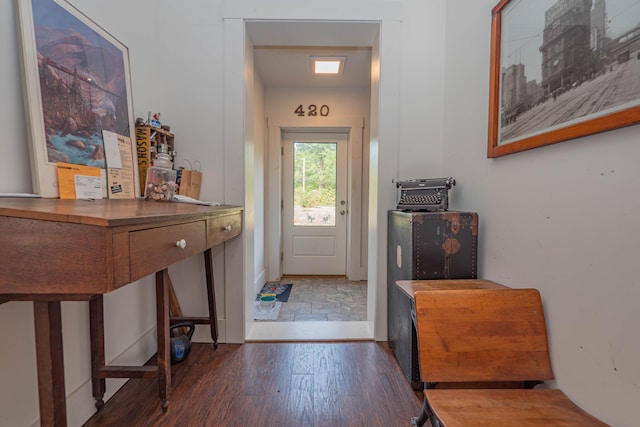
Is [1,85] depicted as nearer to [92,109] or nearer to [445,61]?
[92,109]

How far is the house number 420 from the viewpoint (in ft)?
11.5

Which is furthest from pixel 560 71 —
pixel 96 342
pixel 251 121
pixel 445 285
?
pixel 96 342

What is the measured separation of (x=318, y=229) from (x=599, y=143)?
3.12 m

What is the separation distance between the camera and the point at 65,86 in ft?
3.72

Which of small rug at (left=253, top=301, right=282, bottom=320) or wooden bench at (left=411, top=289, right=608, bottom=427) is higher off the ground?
wooden bench at (left=411, top=289, right=608, bottom=427)

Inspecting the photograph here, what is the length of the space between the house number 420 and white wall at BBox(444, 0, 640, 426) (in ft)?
7.24

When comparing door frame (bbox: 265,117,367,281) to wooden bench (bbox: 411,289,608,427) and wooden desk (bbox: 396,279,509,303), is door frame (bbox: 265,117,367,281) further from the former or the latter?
wooden bench (bbox: 411,289,608,427)

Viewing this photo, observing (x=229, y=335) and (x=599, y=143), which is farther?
(x=229, y=335)

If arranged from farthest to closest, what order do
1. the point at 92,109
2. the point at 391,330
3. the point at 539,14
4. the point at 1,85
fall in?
the point at 391,330 < the point at 92,109 < the point at 539,14 < the point at 1,85

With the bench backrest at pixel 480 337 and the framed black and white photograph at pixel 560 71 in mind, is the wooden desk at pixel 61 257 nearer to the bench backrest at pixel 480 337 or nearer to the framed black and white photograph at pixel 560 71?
the bench backrest at pixel 480 337

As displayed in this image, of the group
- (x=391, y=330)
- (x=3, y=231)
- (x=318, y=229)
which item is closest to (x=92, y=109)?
(x=3, y=231)

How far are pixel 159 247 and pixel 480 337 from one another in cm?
118

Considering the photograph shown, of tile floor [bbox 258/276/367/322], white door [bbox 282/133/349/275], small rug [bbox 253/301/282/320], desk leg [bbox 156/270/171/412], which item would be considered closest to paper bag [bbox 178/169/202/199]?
desk leg [bbox 156/270/171/412]

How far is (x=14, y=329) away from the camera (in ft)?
3.21
